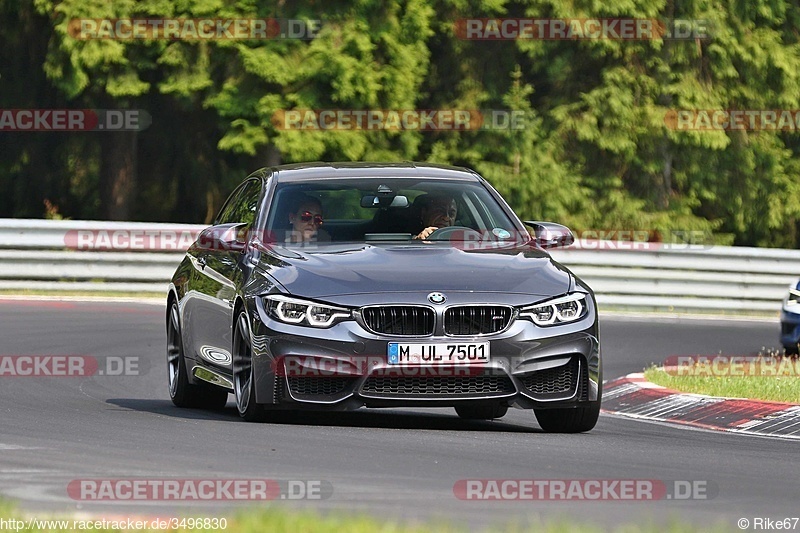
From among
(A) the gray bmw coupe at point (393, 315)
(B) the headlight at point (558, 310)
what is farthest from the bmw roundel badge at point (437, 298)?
(B) the headlight at point (558, 310)

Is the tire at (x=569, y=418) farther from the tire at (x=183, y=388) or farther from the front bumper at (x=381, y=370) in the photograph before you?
the tire at (x=183, y=388)

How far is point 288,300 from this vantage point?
9.91m

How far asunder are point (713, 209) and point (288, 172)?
2759cm

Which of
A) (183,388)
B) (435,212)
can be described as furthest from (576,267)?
(435,212)

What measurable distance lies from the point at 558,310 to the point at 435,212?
1.51 m

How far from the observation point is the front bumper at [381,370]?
9.79m

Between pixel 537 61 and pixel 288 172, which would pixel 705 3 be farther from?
pixel 288 172

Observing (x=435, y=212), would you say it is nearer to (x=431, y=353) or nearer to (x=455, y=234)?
(x=455, y=234)

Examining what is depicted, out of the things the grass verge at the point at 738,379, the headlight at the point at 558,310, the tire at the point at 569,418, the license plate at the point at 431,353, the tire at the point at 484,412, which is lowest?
the grass verge at the point at 738,379

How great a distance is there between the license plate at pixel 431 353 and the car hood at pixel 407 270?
32cm

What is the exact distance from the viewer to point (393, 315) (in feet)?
32.4

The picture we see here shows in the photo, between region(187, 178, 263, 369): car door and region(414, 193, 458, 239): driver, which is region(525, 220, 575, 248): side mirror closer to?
region(414, 193, 458, 239): driver

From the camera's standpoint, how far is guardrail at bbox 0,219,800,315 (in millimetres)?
22562

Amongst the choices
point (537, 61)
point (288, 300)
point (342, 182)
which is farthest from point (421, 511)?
point (537, 61)
